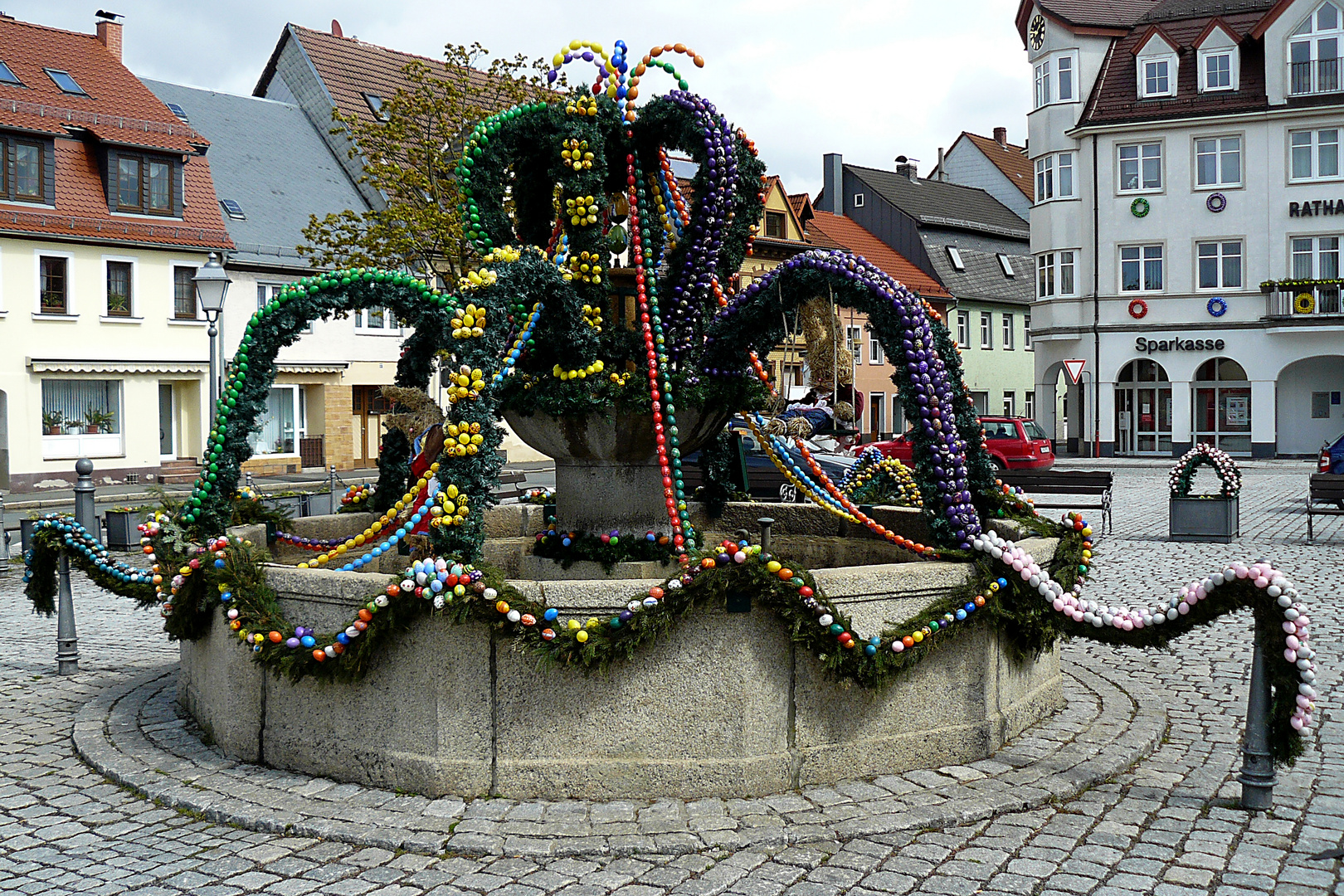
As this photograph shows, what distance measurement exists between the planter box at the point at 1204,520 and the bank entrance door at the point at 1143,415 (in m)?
25.7

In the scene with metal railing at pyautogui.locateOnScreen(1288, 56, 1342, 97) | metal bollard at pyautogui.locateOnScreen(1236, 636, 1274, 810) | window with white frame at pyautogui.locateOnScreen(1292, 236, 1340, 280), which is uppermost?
metal railing at pyautogui.locateOnScreen(1288, 56, 1342, 97)

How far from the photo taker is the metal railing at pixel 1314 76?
38.0 metres

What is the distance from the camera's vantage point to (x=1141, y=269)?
133 feet

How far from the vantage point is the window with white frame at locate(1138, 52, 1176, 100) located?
131ft

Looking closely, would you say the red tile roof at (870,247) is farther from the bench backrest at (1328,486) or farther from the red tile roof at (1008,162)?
the bench backrest at (1328,486)

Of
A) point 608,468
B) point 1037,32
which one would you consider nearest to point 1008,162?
point 1037,32

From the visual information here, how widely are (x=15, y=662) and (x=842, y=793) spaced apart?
6884mm

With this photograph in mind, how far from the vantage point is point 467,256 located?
1017 inches

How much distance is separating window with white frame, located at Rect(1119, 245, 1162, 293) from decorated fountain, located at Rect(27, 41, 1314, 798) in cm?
3468

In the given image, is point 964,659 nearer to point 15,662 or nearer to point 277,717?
point 277,717

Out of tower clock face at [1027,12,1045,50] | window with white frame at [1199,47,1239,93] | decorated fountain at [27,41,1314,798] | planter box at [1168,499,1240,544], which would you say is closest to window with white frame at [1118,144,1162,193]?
window with white frame at [1199,47,1239,93]

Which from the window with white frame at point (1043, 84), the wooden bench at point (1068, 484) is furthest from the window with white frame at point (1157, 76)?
the wooden bench at point (1068, 484)

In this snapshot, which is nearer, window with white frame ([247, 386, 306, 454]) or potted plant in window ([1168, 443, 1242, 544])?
potted plant in window ([1168, 443, 1242, 544])

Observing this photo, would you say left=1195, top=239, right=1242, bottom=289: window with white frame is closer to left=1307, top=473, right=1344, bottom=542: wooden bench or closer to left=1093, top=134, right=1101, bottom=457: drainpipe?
left=1093, top=134, right=1101, bottom=457: drainpipe
